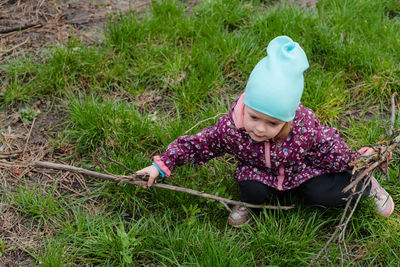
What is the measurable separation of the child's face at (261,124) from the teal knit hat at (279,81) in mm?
61

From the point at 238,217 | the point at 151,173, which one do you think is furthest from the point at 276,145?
the point at 151,173

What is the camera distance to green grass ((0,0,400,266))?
7.96 ft

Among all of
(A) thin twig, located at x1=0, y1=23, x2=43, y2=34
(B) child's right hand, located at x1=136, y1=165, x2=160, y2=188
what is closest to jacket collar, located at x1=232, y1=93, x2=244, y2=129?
(B) child's right hand, located at x1=136, y1=165, x2=160, y2=188

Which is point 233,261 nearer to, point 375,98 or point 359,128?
point 359,128

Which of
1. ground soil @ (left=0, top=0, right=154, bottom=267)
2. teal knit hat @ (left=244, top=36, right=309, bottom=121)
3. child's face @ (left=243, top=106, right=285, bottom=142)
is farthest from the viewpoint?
ground soil @ (left=0, top=0, right=154, bottom=267)

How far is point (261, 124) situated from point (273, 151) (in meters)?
0.26

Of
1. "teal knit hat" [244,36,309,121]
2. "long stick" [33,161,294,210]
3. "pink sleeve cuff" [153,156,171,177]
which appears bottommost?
"long stick" [33,161,294,210]

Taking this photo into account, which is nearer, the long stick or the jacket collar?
the jacket collar

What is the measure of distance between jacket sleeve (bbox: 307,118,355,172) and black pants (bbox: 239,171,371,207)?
100 millimetres

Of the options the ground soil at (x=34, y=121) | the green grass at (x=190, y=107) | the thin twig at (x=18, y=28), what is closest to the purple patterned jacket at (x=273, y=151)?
the green grass at (x=190, y=107)

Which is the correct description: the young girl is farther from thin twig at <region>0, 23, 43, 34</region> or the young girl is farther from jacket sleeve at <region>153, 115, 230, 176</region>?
thin twig at <region>0, 23, 43, 34</region>

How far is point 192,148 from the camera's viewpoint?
2.45 meters

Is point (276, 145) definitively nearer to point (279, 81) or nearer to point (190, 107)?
point (279, 81)

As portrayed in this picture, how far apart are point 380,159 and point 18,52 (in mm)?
2907
